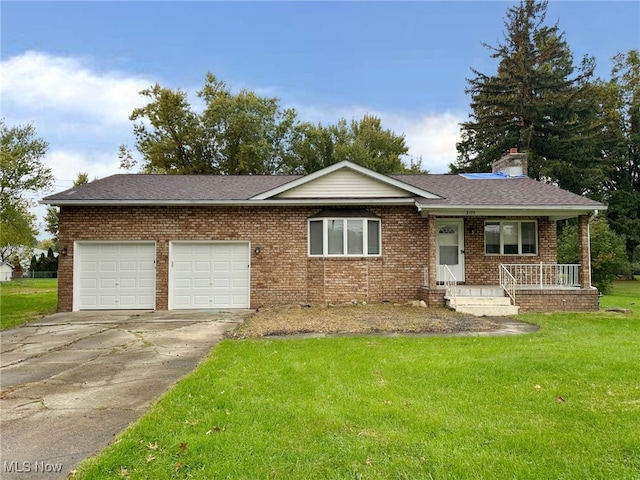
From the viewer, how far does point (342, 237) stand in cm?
1199

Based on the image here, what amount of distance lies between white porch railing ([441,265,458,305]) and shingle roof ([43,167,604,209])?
7.14ft

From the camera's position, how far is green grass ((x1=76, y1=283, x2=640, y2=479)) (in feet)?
9.41

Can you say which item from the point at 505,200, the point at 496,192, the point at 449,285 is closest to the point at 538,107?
the point at 496,192

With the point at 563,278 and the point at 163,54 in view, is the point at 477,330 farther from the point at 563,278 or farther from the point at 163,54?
the point at 163,54

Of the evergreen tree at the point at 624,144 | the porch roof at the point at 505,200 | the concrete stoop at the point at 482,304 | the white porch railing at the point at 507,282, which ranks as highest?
the evergreen tree at the point at 624,144

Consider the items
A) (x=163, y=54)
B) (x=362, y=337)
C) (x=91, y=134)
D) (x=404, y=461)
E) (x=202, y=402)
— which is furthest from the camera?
(x=91, y=134)

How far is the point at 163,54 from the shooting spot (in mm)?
17500

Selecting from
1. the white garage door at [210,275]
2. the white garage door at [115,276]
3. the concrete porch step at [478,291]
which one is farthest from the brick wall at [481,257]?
the white garage door at [115,276]

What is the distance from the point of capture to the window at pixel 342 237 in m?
12.0

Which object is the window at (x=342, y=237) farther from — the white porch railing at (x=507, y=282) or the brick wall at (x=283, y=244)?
the white porch railing at (x=507, y=282)

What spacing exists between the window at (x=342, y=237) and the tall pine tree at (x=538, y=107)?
22.6m

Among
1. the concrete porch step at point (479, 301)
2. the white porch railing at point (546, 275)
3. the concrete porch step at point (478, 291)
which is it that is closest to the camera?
the concrete porch step at point (479, 301)

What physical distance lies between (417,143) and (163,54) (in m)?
26.2

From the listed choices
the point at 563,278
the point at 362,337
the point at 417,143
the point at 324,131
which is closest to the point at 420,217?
the point at 563,278
